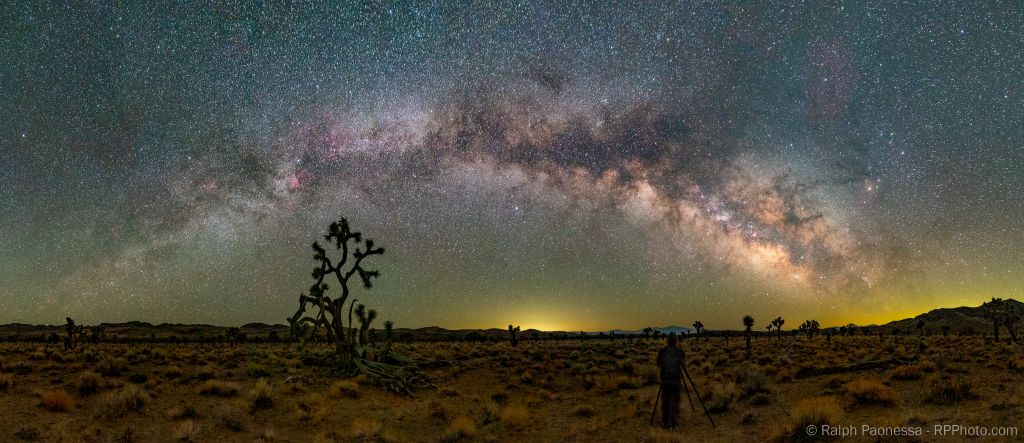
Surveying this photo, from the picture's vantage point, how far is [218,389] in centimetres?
1792

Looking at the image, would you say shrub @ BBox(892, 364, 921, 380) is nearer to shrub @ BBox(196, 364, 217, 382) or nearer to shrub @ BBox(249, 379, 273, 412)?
shrub @ BBox(249, 379, 273, 412)

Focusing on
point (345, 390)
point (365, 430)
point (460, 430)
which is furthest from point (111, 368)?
point (460, 430)

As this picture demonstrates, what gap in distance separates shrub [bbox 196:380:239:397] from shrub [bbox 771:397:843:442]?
17.1 meters

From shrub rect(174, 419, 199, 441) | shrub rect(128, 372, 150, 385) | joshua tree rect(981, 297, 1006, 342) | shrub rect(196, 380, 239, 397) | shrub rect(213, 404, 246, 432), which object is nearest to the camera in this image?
shrub rect(174, 419, 199, 441)

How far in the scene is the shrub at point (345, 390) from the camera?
18.6 m

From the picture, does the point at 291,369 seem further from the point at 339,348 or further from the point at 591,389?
the point at 591,389

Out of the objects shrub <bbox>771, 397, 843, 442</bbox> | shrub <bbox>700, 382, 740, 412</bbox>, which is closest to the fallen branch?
shrub <bbox>700, 382, 740, 412</bbox>

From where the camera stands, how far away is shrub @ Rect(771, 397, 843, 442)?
10.8 metres

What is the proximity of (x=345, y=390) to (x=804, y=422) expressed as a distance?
15220 mm

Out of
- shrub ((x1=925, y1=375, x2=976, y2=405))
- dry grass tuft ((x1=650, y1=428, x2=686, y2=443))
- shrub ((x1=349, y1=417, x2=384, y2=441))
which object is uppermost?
shrub ((x1=925, y1=375, x2=976, y2=405))

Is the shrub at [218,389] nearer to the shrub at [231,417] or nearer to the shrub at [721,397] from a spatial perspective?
the shrub at [231,417]

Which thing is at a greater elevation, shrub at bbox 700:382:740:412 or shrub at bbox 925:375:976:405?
shrub at bbox 925:375:976:405

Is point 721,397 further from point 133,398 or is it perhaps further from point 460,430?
point 133,398

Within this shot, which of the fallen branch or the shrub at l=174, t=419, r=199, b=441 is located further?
the fallen branch
